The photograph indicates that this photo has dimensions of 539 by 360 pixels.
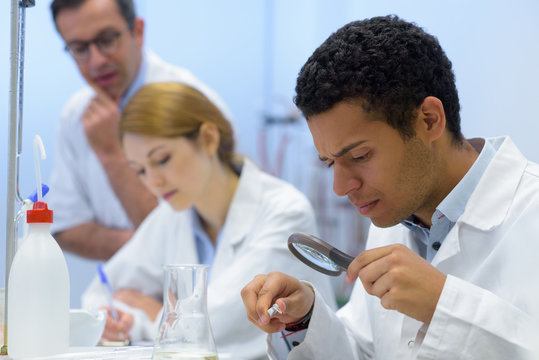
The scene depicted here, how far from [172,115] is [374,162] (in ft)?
4.01

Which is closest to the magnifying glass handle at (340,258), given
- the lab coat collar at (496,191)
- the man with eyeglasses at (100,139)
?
the lab coat collar at (496,191)

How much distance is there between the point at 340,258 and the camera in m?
0.98

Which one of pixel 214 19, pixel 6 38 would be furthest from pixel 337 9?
pixel 6 38

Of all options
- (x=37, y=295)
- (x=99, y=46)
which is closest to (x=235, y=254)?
(x=37, y=295)

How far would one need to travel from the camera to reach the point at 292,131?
10.5 ft

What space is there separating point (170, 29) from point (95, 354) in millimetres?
2152

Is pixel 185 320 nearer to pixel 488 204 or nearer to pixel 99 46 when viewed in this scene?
pixel 488 204

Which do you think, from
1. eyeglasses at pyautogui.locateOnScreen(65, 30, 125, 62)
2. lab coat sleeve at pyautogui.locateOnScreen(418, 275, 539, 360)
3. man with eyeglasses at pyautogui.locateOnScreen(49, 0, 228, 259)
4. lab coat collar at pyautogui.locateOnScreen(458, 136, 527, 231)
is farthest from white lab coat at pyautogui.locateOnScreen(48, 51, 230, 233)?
lab coat sleeve at pyautogui.locateOnScreen(418, 275, 539, 360)

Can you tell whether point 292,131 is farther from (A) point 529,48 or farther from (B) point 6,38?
(B) point 6,38

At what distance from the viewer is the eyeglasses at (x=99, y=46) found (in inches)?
102

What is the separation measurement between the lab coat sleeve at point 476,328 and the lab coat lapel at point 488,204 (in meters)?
0.20

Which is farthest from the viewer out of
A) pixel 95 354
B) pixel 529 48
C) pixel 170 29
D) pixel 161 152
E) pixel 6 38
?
pixel 170 29

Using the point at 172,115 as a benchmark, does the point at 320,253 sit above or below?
below

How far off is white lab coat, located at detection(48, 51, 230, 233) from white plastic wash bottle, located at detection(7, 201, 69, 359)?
179 centimetres
